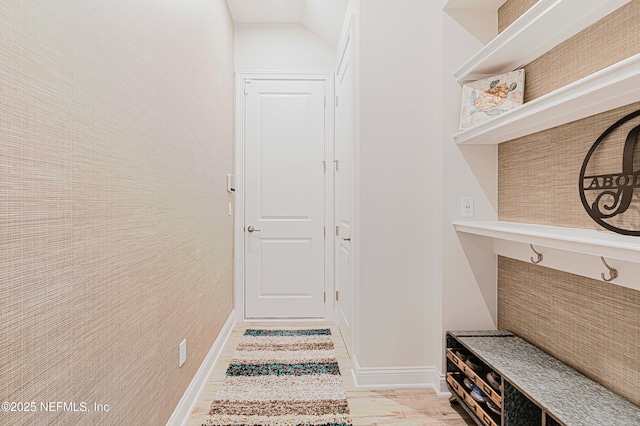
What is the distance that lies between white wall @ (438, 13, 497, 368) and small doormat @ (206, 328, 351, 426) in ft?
2.32

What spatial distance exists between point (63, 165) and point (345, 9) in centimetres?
255

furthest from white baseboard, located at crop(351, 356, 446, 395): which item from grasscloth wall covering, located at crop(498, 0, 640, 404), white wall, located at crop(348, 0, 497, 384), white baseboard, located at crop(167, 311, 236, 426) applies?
white baseboard, located at crop(167, 311, 236, 426)

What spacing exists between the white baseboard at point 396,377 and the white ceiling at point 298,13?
2.59 metres

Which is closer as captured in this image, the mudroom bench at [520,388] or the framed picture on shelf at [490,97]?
the mudroom bench at [520,388]

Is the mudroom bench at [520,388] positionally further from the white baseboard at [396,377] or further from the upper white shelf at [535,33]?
the upper white shelf at [535,33]

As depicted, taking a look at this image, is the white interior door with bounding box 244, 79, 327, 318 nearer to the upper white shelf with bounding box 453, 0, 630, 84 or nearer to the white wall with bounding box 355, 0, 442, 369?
the white wall with bounding box 355, 0, 442, 369

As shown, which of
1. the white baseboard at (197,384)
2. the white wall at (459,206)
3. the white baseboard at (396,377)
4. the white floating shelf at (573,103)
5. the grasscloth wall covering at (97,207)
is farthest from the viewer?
the white baseboard at (396,377)

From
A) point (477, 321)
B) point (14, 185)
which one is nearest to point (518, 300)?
point (477, 321)

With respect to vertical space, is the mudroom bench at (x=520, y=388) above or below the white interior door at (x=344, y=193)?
below

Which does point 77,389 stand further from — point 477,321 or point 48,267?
point 477,321

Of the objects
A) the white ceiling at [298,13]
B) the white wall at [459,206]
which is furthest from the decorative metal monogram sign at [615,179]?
the white ceiling at [298,13]

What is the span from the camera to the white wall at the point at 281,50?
3.53m

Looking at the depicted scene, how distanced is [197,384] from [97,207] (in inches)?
56.8

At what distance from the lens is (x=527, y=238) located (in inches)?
59.5
